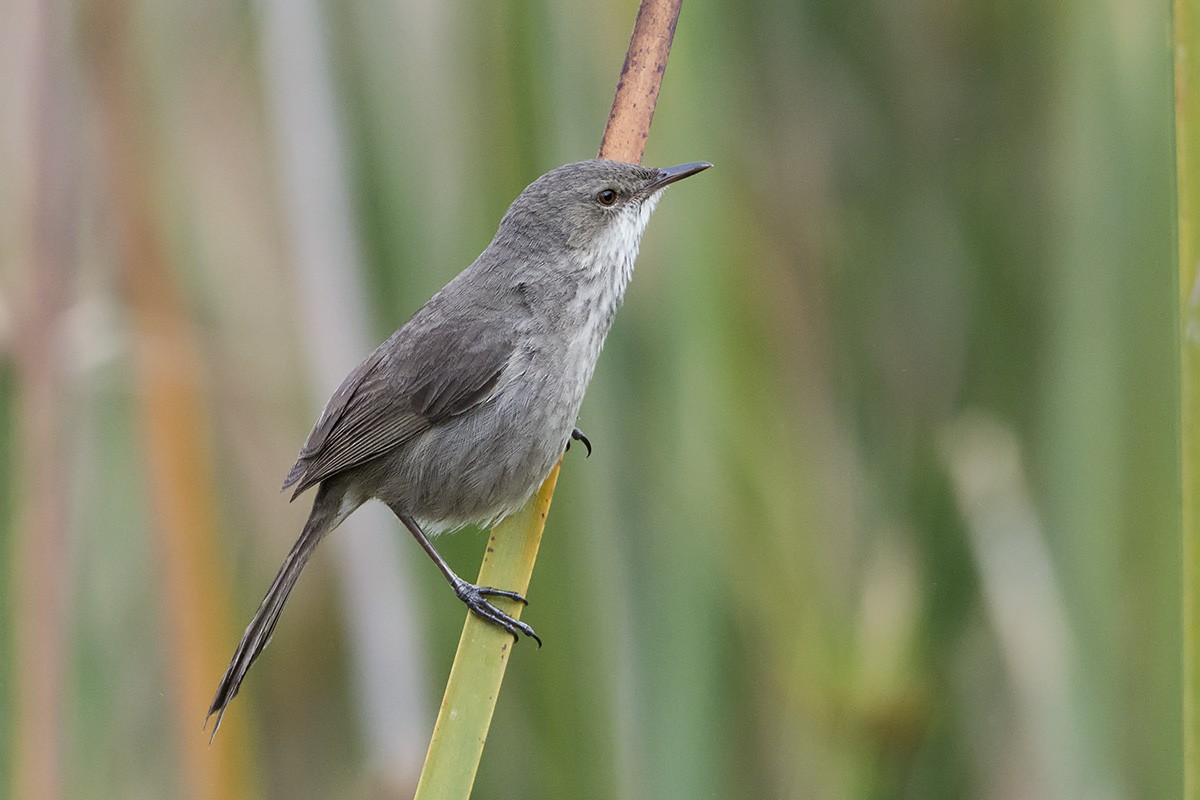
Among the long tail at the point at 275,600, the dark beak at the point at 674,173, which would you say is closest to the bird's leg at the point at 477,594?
the long tail at the point at 275,600

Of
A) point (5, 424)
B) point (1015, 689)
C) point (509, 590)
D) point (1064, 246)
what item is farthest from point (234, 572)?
point (1064, 246)

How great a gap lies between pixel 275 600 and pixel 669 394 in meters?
0.77

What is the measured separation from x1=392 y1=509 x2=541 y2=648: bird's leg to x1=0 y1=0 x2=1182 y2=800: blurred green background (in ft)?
0.14

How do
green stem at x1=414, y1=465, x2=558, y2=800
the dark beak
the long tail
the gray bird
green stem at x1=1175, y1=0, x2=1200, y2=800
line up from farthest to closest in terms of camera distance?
the gray bird < the dark beak < the long tail < green stem at x1=414, y1=465, x2=558, y2=800 < green stem at x1=1175, y1=0, x2=1200, y2=800

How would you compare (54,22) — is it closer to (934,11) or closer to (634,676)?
(634,676)

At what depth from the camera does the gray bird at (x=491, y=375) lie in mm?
2256

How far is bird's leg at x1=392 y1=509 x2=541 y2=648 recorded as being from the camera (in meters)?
1.84

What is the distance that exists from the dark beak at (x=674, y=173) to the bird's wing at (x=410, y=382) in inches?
16.0

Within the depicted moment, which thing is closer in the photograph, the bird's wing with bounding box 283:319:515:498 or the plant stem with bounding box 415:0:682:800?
the plant stem with bounding box 415:0:682:800

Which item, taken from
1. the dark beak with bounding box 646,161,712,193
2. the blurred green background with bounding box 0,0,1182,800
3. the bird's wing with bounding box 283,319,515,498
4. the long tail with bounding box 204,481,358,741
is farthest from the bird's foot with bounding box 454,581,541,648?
the dark beak with bounding box 646,161,712,193

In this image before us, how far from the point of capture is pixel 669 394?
2.13 metres

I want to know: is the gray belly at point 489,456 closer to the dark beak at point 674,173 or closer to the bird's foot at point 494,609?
the bird's foot at point 494,609

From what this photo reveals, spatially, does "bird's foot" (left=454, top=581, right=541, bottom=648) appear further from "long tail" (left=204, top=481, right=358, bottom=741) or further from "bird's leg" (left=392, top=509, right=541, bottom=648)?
"long tail" (left=204, top=481, right=358, bottom=741)

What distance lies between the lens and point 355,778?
2.74m
